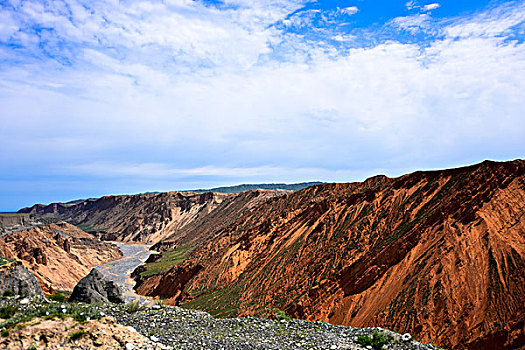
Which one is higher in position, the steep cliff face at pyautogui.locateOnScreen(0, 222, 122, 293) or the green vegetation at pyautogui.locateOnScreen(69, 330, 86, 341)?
the green vegetation at pyautogui.locateOnScreen(69, 330, 86, 341)

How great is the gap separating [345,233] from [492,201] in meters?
11.4

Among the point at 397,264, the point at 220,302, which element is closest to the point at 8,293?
the point at 397,264

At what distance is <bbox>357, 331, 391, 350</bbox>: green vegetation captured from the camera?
1129cm

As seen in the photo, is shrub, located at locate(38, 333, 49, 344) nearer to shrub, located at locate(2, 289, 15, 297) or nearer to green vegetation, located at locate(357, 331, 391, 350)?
shrub, located at locate(2, 289, 15, 297)

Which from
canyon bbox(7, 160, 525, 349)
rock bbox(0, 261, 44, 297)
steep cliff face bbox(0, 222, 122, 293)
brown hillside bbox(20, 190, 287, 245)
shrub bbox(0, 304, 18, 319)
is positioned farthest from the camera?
brown hillside bbox(20, 190, 287, 245)

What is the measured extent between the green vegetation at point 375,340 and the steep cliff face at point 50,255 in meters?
30.5

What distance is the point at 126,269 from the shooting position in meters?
66.9

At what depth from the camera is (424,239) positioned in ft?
74.3

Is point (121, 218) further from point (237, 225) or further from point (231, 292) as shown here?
point (231, 292)

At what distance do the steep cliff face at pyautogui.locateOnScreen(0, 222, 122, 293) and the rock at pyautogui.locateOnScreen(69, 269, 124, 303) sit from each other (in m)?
20.5

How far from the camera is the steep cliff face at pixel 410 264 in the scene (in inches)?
675

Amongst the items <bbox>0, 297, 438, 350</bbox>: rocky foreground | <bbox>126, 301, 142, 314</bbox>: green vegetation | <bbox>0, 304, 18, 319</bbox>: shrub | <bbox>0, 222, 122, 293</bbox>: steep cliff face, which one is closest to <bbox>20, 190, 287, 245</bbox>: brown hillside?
<bbox>0, 222, 122, 293</bbox>: steep cliff face

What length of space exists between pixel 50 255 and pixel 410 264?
165 feet

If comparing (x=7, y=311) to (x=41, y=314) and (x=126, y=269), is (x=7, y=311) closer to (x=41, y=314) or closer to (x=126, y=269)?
(x=41, y=314)
